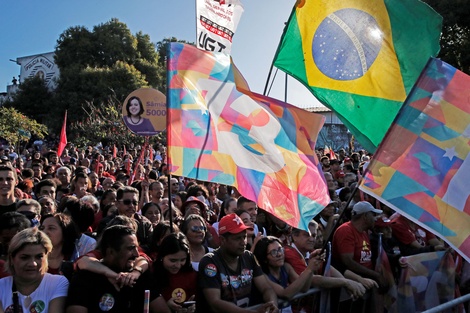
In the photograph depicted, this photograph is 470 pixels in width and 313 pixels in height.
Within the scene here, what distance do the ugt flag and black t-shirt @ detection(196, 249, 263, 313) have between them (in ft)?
2.22

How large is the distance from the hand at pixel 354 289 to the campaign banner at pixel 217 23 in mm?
3045

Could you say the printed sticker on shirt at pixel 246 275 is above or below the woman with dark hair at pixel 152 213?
below

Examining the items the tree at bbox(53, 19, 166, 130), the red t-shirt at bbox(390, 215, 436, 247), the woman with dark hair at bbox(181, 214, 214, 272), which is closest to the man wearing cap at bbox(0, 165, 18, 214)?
the woman with dark hair at bbox(181, 214, 214, 272)

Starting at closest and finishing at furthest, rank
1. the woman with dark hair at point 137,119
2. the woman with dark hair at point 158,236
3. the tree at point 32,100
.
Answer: the woman with dark hair at point 158,236
the woman with dark hair at point 137,119
the tree at point 32,100

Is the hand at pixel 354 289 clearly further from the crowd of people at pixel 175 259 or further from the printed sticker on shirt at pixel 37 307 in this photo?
the printed sticker on shirt at pixel 37 307

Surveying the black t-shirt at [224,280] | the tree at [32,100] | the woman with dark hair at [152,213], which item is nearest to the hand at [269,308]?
the black t-shirt at [224,280]

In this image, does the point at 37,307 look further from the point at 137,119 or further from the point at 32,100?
the point at 32,100

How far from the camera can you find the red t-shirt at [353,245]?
5246 mm

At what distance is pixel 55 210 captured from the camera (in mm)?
5648

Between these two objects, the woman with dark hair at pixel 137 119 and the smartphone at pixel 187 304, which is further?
the woman with dark hair at pixel 137 119

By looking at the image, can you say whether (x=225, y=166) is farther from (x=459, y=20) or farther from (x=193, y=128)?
(x=459, y=20)

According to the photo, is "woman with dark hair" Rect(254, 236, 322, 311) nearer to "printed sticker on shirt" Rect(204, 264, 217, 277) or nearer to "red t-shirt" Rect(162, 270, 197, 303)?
"printed sticker on shirt" Rect(204, 264, 217, 277)

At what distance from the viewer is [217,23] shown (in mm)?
6137

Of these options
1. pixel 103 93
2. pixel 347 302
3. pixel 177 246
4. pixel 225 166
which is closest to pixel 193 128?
pixel 225 166
